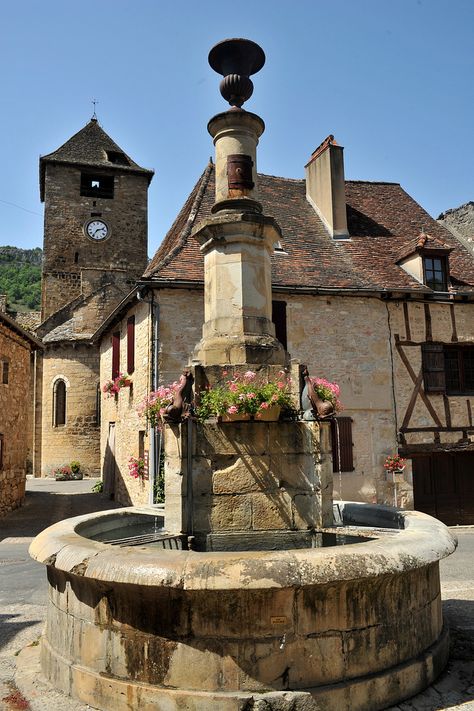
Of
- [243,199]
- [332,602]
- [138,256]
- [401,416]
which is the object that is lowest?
[332,602]

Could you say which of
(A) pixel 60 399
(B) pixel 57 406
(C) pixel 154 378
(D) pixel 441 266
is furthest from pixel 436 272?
(B) pixel 57 406

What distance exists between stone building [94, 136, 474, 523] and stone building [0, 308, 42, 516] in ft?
9.97

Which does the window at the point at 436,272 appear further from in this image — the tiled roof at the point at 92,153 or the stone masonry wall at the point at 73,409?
the tiled roof at the point at 92,153

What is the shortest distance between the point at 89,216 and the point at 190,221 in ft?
66.9

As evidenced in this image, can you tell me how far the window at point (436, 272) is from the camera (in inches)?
588

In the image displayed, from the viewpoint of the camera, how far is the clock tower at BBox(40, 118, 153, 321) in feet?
104

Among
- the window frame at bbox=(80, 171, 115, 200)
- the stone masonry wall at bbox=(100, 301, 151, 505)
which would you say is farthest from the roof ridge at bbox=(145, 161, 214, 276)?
the window frame at bbox=(80, 171, 115, 200)

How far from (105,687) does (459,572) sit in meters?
6.10

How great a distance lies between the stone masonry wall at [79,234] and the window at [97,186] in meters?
0.38

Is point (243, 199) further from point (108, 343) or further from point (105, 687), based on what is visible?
point (108, 343)

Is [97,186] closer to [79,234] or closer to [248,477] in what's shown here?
[79,234]

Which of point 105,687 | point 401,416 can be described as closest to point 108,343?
point 401,416

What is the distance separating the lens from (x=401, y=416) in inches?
554

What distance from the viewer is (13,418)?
1594 centimetres
